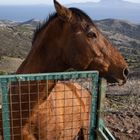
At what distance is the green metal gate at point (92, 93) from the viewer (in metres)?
4.14

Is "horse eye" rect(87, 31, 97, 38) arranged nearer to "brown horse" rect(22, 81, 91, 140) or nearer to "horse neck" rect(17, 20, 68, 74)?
"horse neck" rect(17, 20, 68, 74)

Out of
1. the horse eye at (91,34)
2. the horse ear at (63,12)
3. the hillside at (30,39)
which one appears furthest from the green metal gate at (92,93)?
the hillside at (30,39)

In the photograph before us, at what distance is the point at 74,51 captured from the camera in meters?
4.77

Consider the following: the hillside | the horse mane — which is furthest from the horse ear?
the hillside

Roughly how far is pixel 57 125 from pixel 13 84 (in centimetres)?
81

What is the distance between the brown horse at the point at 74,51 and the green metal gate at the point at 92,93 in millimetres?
342

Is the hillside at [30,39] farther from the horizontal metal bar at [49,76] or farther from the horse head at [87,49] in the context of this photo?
the horizontal metal bar at [49,76]

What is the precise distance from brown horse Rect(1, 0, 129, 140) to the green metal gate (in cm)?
34

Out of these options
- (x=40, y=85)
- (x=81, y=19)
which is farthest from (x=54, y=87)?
(x=81, y=19)

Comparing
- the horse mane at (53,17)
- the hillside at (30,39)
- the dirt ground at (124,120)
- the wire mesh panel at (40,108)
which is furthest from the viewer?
the hillside at (30,39)

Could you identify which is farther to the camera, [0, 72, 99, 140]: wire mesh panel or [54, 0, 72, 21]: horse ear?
[54, 0, 72, 21]: horse ear

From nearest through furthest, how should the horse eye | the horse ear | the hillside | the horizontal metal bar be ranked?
the horizontal metal bar, the horse ear, the horse eye, the hillside

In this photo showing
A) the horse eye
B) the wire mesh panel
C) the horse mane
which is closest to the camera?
the wire mesh panel

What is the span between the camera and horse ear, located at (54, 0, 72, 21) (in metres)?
4.62
